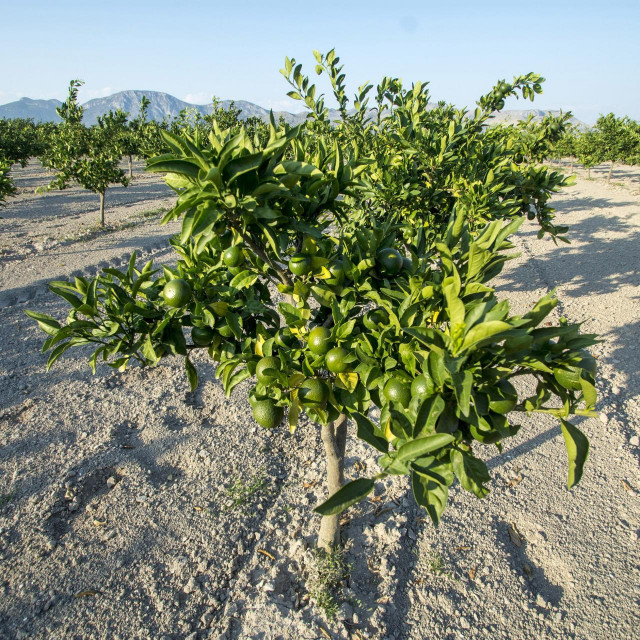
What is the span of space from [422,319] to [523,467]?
2833 mm

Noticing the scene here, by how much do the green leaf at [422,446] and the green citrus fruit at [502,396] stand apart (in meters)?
0.24

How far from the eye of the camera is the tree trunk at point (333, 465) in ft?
7.89

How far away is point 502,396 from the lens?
49.5 inches

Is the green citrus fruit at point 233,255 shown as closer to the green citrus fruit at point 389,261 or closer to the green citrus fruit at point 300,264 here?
the green citrus fruit at point 300,264

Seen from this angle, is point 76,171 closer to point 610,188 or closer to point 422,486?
point 422,486

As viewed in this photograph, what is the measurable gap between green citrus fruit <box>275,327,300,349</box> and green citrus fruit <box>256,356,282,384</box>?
0.38 feet

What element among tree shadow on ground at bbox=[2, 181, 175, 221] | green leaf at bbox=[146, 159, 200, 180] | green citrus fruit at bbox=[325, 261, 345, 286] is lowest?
tree shadow on ground at bbox=[2, 181, 175, 221]

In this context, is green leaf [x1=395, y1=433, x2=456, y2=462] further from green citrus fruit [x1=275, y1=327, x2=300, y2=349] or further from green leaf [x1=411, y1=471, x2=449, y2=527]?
green citrus fruit [x1=275, y1=327, x2=300, y2=349]

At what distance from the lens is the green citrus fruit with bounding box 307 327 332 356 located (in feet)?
5.06

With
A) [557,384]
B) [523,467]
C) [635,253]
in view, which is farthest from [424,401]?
[635,253]

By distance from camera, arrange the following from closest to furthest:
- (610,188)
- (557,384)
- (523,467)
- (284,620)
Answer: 1. (557,384)
2. (284,620)
3. (523,467)
4. (610,188)

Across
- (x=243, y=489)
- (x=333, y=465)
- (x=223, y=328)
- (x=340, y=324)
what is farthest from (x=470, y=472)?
(x=243, y=489)

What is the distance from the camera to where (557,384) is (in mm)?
1342

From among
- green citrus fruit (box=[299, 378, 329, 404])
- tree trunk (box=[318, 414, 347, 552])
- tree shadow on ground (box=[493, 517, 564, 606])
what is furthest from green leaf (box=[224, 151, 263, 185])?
tree shadow on ground (box=[493, 517, 564, 606])
